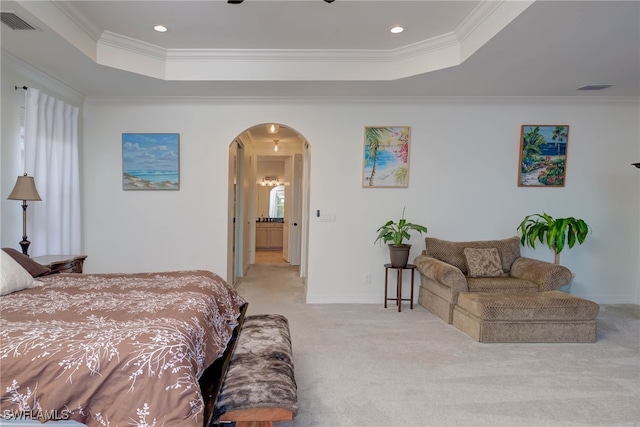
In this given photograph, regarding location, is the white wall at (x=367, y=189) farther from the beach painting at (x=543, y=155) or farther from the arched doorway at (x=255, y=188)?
the arched doorway at (x=255, y=188)

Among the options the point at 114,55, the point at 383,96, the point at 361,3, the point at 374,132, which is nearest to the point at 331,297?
the point at 374,132

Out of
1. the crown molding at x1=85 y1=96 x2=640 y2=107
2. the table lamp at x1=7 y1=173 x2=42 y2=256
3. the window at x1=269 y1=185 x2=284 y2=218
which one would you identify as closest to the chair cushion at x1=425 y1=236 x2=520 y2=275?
the crown molding at x1=85 y1=96 x2=640 y2=107

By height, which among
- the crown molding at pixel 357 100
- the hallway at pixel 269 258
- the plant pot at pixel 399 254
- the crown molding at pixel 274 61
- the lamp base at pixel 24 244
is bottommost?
the hallway at pixel 269 258

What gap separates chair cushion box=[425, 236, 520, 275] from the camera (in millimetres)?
4383

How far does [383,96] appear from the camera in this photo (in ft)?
14.9

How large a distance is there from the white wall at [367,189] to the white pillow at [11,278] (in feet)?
7.88

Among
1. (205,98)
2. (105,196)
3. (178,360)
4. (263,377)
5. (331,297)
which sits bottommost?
(331,297)

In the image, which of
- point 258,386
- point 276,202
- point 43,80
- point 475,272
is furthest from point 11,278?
point 276,202

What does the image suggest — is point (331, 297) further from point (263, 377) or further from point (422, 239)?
point (263, 377)

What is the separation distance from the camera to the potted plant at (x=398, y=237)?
4.27m

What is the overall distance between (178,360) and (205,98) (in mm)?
3885

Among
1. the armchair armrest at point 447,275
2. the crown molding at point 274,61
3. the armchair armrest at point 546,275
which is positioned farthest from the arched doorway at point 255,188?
the armchair armrest at point 546,275

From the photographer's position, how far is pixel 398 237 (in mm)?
4324

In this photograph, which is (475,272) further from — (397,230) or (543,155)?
(543,155)
